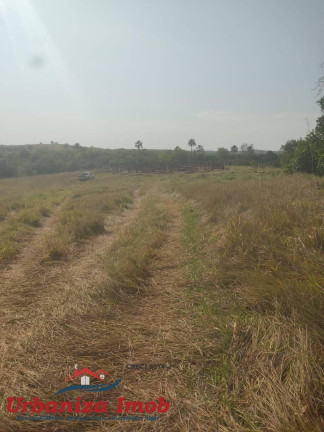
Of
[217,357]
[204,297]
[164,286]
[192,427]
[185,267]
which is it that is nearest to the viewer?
[192,427]

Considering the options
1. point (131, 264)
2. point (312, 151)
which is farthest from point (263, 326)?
point (312, 151)

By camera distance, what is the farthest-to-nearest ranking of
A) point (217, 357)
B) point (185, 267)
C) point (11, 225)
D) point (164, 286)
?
point (11, 225)
point (185, 267)
point (164, 286)
point (217, 357)

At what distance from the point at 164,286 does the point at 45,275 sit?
2.47 meters

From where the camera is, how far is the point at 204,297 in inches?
129

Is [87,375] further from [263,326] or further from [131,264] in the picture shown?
[131,264]

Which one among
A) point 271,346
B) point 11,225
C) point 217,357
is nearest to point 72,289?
point 217,357

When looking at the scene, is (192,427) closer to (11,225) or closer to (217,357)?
(217,357)

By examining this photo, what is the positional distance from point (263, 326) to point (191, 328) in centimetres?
76

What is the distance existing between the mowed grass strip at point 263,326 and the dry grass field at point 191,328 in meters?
0.01

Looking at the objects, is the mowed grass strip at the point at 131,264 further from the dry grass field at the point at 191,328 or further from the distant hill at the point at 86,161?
the distant hill at the point at 86,161

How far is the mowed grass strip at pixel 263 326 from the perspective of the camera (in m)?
1.68
